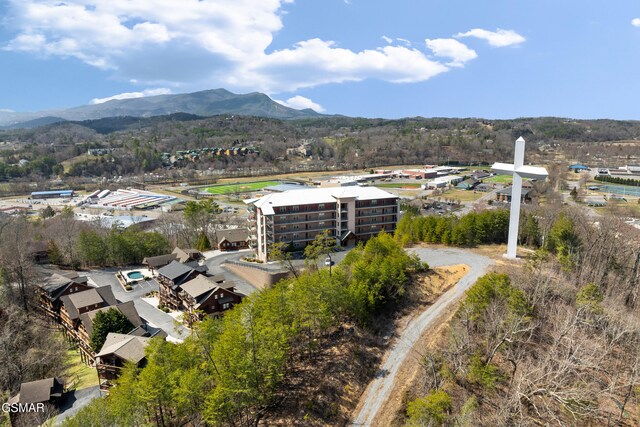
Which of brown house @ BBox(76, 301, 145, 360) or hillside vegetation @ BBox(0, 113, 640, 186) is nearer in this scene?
brown house @ BBox(76, 301, 145, 360)

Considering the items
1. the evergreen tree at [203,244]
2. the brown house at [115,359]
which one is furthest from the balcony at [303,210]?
the brown house at [115,359]

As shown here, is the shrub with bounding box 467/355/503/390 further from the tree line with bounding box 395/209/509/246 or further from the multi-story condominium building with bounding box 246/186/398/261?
the multi-story condominium building with bounding box 246/186/398/261

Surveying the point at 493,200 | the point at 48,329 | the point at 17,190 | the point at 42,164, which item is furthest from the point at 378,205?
the point at 42,164

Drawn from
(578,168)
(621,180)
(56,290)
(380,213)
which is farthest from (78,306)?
(578,168)

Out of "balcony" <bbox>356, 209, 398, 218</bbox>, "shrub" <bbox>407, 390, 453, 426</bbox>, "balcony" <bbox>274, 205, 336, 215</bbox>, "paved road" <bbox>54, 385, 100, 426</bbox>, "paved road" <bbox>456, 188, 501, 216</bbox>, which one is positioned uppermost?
"balcony" <bbox>274, 205, 336, 215</bbox>

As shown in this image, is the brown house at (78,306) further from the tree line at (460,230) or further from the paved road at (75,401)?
the tree line at (460,230)

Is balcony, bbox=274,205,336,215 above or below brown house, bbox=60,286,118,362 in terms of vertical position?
above

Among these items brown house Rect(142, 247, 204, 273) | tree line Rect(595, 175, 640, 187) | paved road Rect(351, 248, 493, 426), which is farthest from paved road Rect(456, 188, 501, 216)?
brown house Rect(142, 247, 204, 273)
